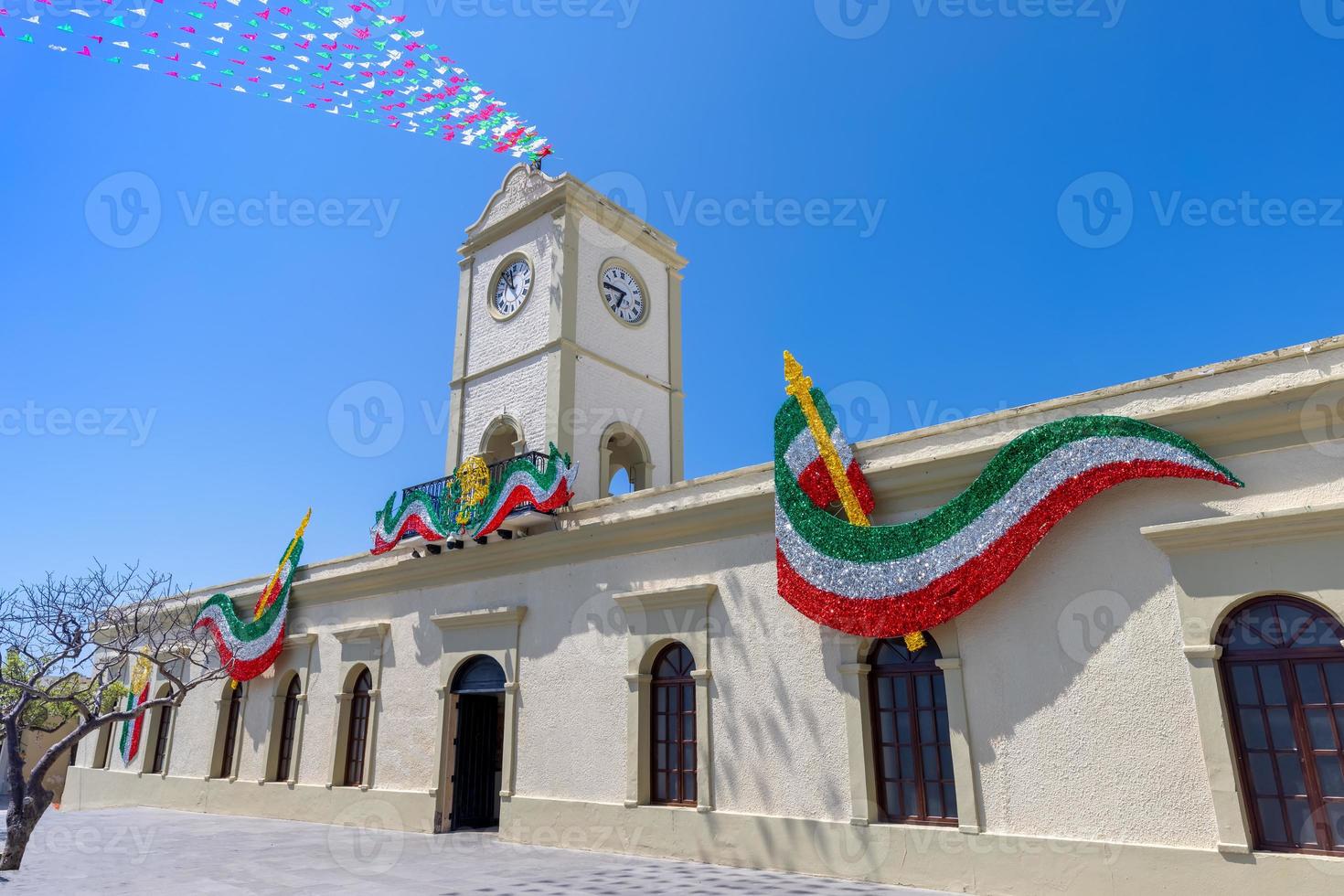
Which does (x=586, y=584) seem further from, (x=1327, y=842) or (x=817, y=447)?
(x=1327, y=842)

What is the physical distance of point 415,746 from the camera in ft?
49.4

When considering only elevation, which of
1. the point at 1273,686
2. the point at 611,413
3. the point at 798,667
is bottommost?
the point at 1273,686

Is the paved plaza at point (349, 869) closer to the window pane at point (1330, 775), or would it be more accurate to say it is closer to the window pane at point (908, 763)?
the window pane at point (908, 763)

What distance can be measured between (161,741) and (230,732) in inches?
131

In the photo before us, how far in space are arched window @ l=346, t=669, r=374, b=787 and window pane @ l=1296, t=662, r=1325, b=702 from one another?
46.8 feet

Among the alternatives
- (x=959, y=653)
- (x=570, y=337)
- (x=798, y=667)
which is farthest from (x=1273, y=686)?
(x=570, y=337)

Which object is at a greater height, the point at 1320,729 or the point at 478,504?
the point at 478,504

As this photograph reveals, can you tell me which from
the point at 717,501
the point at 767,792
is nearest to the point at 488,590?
the point at 717,501

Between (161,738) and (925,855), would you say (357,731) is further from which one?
(925,855)

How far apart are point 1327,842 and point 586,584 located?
30.6 feet

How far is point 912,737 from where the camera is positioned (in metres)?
10.0

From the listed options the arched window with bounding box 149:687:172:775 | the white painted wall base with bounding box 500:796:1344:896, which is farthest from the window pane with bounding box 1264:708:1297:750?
the arched window with bounding box 149:687:172:775
